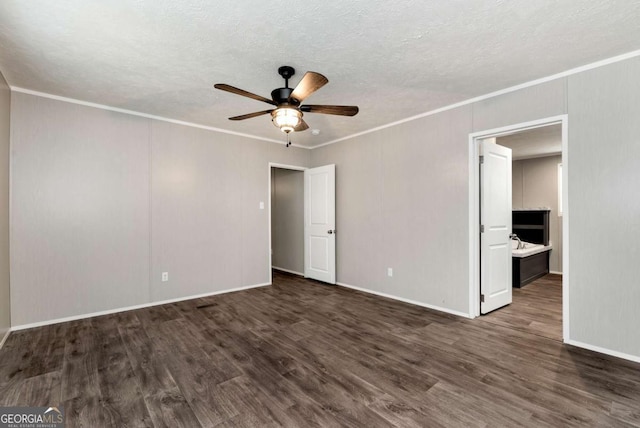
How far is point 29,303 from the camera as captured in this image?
3172mm

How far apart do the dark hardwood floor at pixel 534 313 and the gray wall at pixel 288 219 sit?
3525 mm

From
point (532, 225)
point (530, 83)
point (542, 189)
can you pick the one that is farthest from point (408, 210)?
point (542, 189)

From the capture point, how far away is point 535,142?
5094 mm

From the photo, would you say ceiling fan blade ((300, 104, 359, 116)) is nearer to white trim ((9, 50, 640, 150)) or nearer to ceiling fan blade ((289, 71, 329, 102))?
ceiling fan blade ((289, 71, 329, 102))

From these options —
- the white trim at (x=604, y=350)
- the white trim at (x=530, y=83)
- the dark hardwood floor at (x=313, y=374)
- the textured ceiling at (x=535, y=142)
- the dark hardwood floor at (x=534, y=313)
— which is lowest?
the dark hardwood floor at (x=534, y=313)

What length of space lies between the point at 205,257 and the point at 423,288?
3164 mm

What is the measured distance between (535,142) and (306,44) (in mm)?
4757

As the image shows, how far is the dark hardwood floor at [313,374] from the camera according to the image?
5.90 ft

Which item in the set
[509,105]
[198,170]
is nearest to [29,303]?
[198,170]

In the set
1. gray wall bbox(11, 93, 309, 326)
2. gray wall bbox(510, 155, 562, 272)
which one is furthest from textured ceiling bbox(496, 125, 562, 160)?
gray wall bbox(11, 93, 309, 326)

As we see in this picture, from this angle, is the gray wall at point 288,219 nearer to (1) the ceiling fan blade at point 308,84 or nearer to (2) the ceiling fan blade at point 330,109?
(2) the ceiling fan blade at point 330,109

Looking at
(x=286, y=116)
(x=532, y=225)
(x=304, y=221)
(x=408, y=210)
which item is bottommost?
(x=532, y=225)

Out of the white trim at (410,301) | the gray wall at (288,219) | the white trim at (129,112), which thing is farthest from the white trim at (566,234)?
the gray wall at (288,219)

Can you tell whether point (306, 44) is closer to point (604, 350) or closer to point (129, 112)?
point (129, 112)
